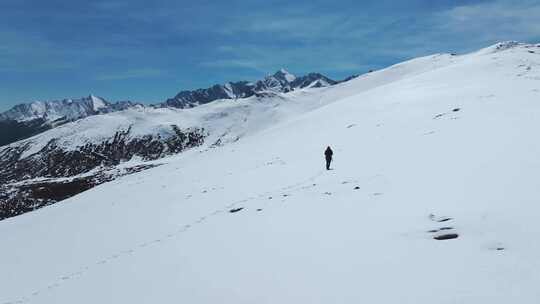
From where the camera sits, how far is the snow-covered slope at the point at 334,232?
9641 mm

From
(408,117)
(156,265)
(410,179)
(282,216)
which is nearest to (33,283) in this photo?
(156,265)

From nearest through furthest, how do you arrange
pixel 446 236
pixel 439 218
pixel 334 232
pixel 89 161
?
pixel 446 236 → pixel 439 218 → pixel 334 232 → pixel 89 161

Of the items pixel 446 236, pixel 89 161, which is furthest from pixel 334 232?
pixel 89 161

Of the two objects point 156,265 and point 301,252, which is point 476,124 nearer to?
point 301,252

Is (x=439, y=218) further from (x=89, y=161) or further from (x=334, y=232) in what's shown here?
(x=89, y=161)

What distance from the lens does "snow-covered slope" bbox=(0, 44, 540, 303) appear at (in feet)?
31.6

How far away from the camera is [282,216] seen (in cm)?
1700

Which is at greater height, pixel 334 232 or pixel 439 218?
pixel 439 218

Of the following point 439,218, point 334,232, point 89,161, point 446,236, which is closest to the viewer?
point 446,236

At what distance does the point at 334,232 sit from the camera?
13516 mm

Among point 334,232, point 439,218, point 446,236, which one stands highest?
point 439,218

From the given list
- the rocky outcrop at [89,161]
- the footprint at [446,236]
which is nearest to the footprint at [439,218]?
the footprint at [446,236]

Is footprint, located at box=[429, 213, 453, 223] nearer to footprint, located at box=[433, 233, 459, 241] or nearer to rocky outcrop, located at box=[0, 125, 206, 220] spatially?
footprint, located at box=[433, 233, 459, 241]

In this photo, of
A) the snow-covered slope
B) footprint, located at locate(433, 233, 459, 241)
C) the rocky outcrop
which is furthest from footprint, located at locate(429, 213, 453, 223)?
the rocky outcrop
